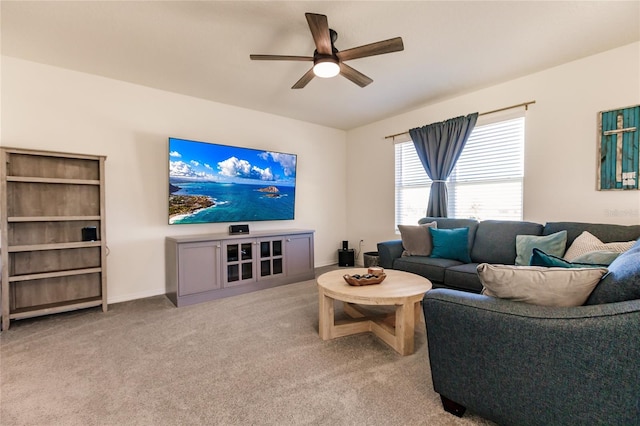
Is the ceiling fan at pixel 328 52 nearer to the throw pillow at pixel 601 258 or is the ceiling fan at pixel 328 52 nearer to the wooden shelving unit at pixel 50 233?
the throw pillow at pixel 601 258

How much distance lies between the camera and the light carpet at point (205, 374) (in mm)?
1488

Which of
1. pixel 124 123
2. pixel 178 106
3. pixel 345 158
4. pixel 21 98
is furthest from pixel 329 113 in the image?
pixel 21 98

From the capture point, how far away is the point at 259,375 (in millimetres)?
1833

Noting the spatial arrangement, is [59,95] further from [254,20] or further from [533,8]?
[533,8]

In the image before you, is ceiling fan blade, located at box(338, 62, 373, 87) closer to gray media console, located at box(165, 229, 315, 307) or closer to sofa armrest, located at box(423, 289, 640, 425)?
sofa armrest, located at box(423, 289, 640, 425)

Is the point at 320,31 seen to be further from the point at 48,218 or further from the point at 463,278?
the point at 48,218

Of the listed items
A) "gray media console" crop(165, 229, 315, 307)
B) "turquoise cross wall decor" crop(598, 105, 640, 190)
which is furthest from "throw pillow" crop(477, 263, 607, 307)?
"gray media console" crop(165, 229, 315, 307)

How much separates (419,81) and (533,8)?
1263mm

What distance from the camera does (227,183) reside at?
3.79 m

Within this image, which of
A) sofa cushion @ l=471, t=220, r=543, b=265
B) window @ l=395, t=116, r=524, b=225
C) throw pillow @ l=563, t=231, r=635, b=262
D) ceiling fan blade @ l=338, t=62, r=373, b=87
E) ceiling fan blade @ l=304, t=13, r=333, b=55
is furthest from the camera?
window @ l=395, t=116, r=524, b=225

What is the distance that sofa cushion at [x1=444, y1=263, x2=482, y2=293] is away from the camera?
263 cm

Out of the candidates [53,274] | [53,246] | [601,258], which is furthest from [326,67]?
[53,274]

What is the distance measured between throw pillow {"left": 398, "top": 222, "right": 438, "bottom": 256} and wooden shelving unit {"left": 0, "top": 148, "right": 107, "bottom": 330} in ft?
10.8

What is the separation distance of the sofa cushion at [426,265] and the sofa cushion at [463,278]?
0.07 metres
